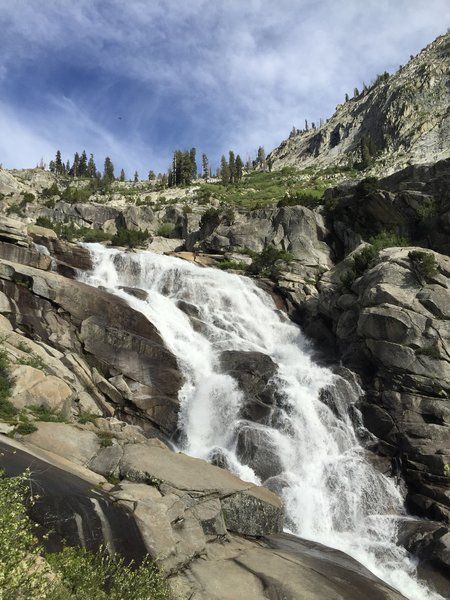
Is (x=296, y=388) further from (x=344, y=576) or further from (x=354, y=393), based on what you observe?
(x=344, y=576)

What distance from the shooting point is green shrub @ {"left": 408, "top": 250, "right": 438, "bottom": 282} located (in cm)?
3188

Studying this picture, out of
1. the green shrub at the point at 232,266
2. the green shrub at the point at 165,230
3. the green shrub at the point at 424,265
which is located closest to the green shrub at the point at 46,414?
the green shrub at the point at 424,265

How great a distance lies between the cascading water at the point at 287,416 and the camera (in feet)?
67.4

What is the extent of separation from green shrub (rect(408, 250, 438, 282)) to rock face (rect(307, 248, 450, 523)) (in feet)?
0.41

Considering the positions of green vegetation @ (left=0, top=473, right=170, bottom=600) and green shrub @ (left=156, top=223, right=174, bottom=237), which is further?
green shrub @ (left=156, top=223, right=174, bottom=237)

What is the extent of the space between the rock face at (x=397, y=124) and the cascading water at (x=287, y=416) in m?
78.7

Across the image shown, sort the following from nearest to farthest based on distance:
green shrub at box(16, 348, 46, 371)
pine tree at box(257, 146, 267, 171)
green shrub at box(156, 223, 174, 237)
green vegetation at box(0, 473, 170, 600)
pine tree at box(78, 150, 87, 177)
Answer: green vegetation at box(0, 473, 170, 600) → green shrub at box(16, 348, 46, 371) → green shrub at box(156, 223, 174, 237) → pine tree at box(78, 150, 87, 177) → pine tree at box(257, 146, 267, 171)

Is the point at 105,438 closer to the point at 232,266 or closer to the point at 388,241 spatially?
the point at 388,241

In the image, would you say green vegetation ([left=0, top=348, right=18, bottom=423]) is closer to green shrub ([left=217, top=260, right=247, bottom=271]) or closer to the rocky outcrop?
the rocky outcrop

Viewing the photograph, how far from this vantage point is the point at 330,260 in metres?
55.0

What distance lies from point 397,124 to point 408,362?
394 feet

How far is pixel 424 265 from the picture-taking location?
32.0 meters

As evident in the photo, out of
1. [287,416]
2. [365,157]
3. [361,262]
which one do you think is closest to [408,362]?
[287,416]

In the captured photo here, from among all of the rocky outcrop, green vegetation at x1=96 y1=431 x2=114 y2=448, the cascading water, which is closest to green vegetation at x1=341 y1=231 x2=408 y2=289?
the cascading water
